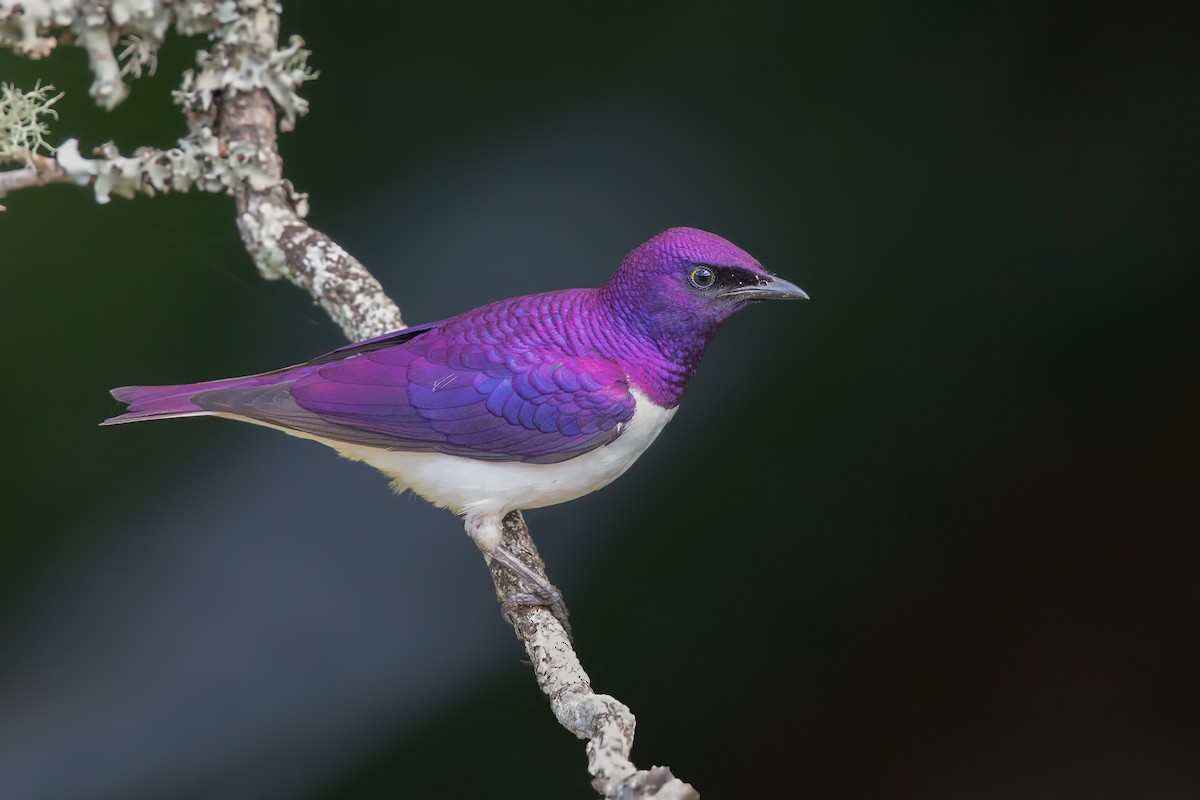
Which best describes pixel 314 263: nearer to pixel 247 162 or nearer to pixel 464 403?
pixel 247 162

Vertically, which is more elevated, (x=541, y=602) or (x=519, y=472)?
(x=519, y=472)

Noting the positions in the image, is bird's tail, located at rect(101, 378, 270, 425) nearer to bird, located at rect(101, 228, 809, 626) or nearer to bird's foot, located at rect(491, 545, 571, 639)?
bird, located at rect(101, 228, 809, 626)

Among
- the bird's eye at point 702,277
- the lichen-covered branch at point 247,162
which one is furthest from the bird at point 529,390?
the lichen-covered branch at point 247,162

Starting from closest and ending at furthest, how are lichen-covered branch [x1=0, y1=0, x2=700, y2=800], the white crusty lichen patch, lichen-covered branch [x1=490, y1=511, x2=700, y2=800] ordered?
1. lichen-covered branch [x1=490, y1=511, x2=700, y2=800]
2. lichen-covered branch [x1=0, y1=0, x2=700, y2=800]
3. the white crusty lichen patch

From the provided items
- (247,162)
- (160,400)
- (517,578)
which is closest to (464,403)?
(517,578)

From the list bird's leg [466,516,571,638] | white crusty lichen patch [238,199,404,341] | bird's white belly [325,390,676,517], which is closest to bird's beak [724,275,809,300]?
bird's white belly [325,390,676,517]

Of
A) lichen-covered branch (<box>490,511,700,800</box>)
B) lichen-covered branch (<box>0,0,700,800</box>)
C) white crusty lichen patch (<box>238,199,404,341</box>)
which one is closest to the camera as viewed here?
lichen-covered branch (<box>490,511,700,800</box>)

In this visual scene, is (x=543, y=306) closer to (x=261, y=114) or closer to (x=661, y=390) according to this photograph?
(x=661, y=390)

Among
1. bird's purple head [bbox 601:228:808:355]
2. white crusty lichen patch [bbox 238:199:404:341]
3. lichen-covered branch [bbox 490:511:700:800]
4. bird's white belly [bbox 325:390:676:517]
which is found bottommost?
lichen-covered branch [bbox 490:511:700:800]
